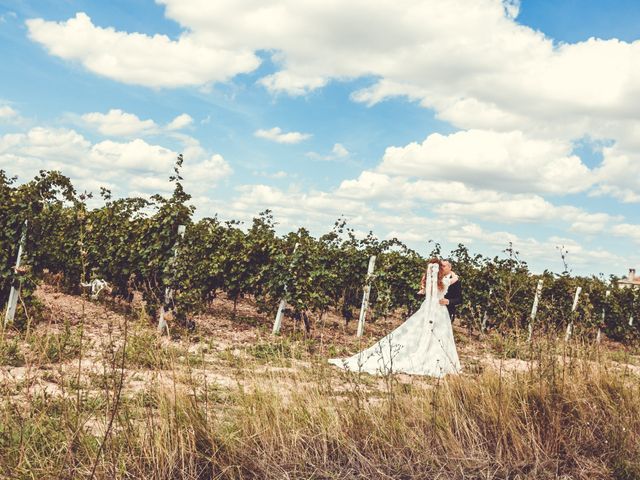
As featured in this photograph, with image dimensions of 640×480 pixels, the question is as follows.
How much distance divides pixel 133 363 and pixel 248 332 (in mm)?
4656

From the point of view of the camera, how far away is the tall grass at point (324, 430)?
A: 278cm

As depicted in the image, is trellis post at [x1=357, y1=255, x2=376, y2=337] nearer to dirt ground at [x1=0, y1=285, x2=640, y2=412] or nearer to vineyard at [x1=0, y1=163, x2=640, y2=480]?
dirt ground at [x1=0, y1=285, x2=640, y2=412]

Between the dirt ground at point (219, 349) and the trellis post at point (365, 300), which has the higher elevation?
the trellis post at point (365, 300)

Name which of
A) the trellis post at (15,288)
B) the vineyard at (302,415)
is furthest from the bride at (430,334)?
the trellis post at (15,288)

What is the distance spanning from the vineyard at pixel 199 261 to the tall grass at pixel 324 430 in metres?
3.29

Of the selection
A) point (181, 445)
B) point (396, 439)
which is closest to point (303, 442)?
point (396, 439)

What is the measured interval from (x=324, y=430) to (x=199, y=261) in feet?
28.9

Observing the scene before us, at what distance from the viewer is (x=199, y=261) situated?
460 inches

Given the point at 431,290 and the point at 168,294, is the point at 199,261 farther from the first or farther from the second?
the point at 431,290

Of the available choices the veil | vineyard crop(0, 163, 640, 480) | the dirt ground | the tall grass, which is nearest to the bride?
the veil

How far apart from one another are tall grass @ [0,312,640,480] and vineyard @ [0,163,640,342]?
3.29 metres

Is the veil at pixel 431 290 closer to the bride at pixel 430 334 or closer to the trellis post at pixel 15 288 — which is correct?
the bride at pixel 430 334

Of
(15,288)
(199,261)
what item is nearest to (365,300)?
(199,261)

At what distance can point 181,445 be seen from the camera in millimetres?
2768
